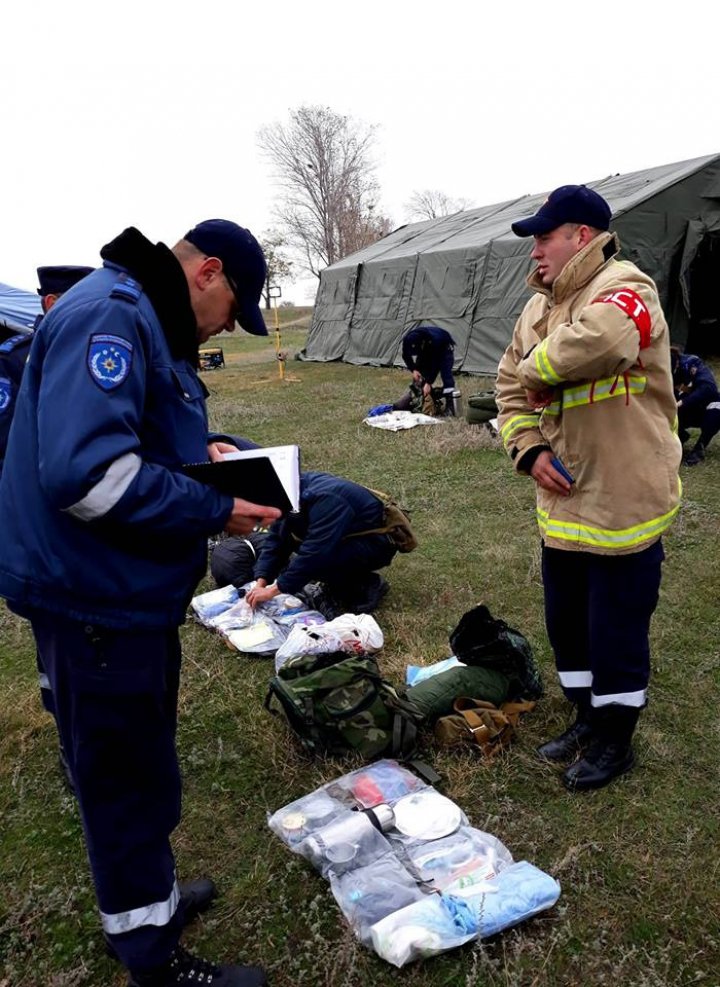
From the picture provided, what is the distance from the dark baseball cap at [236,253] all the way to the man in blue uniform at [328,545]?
2.12 meters

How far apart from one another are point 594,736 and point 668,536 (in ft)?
9.39

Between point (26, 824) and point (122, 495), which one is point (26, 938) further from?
point (122, 495)

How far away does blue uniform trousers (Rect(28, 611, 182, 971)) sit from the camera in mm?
1556

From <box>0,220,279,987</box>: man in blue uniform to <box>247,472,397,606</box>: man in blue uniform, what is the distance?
6.97 ft

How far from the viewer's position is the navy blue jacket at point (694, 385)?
22.7ft

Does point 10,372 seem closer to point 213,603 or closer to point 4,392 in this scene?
point 4,392

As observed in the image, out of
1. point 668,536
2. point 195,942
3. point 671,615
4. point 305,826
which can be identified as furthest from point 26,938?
point 668,536

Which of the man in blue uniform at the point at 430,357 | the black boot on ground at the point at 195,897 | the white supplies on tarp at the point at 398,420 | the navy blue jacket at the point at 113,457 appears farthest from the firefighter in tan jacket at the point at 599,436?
the man in blue uniform at the point at 430,357

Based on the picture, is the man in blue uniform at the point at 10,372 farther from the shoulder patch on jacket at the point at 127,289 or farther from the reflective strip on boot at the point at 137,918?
the reflective strip on boot at the point at 137,918

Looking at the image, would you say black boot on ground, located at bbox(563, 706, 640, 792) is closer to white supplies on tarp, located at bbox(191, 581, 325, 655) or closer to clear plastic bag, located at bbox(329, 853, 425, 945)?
clear plastic bag, located at bbox(329, 853, 425, 945)

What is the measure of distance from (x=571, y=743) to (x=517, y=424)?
1.34 m

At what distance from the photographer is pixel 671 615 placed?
3934 millimetres

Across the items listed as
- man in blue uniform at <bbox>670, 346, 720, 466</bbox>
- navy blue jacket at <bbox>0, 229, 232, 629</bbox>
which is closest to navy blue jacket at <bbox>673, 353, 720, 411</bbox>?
man in blue uniform at <bbox>670, 346, 720, 466</bbox>

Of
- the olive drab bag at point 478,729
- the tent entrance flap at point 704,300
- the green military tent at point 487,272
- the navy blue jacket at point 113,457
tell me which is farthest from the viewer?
the tent entrance flap at point 704,300
